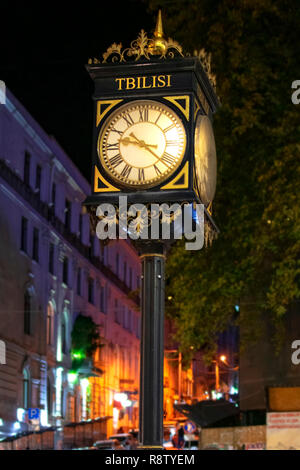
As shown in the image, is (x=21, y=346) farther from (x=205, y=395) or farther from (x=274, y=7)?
(x=205, y=395)

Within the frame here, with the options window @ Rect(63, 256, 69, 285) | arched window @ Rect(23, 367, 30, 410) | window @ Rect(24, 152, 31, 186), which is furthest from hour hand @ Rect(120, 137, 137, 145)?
window @ Rect(63, 256, 69, 285)

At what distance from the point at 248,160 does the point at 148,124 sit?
37.7 ft

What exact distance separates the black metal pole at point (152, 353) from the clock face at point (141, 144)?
0.51 metres

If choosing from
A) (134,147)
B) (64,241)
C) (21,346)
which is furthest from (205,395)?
(134,147)

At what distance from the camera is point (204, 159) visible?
6.30 m

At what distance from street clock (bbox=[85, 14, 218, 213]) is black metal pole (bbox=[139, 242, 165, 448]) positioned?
1.50ft

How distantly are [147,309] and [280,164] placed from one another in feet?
33.9

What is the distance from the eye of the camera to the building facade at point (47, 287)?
43219 mm

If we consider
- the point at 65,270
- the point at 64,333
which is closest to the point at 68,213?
the point at 65,270

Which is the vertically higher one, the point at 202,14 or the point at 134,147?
the point at 202,14

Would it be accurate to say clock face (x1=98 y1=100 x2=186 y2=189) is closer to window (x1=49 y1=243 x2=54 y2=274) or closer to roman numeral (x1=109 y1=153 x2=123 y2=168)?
roman numeral (x1=109 y1=153 x2=123 y2=168)

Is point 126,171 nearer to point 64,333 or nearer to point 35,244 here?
point 35,244

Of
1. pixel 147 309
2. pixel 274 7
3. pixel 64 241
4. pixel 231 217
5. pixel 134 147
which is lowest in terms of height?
pixel 147 309

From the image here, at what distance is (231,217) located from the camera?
57.2 ft
